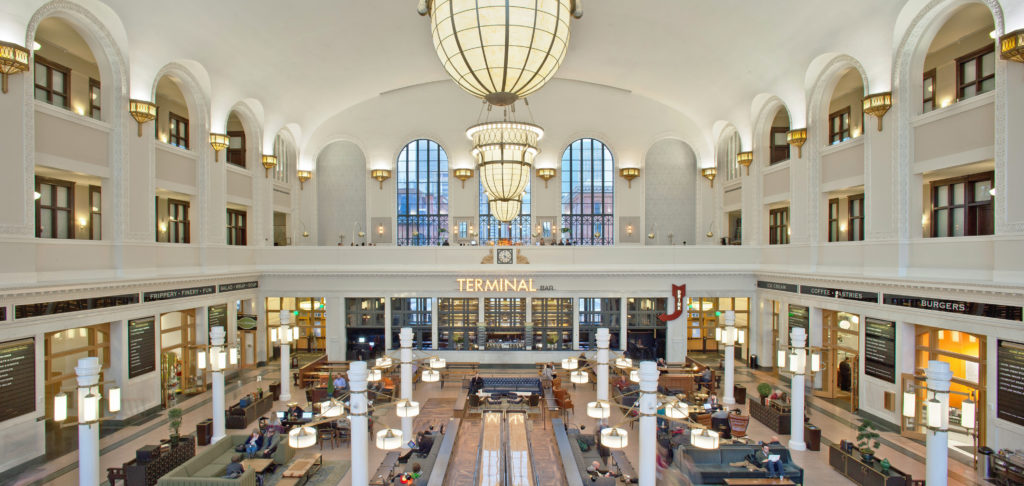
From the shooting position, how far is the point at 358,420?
6.83 meters

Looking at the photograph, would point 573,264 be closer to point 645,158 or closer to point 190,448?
point 645,158

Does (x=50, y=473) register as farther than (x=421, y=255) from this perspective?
No

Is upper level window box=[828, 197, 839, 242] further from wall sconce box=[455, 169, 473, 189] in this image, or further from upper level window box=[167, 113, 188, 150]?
upper level window box=[167, 113, 188, 150]

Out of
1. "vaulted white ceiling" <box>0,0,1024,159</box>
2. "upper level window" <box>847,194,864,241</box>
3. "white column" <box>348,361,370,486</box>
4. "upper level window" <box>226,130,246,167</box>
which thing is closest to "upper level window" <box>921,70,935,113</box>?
"vaulted white ceiling" <box>0,0,1024,159</box>

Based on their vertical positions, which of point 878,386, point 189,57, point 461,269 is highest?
point 189,57

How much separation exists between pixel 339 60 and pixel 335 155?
20.7 feet

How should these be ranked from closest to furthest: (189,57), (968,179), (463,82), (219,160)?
(463,82) → (968,179) → (189,57) → (219,160)

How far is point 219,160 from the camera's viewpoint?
16.2m

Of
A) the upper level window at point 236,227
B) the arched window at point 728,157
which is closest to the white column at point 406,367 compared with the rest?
the upper level window at point 236,227

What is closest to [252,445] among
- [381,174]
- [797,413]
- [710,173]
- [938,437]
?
[797,413]

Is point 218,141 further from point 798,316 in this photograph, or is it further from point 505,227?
point 798,316

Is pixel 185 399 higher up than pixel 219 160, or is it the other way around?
pixel 219 160

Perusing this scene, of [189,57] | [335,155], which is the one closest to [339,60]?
[189,57]

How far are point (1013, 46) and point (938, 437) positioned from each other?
641 centimetres
